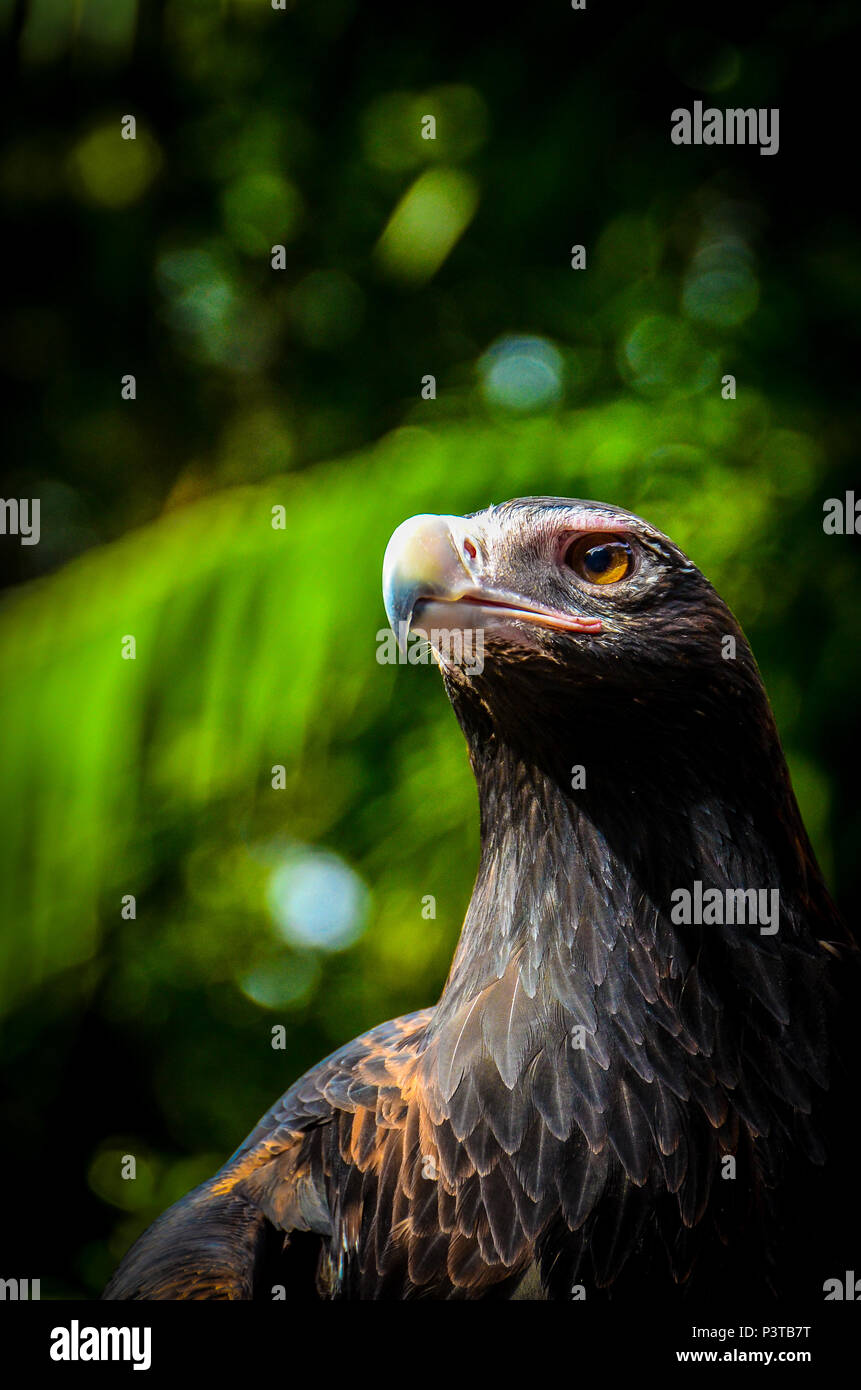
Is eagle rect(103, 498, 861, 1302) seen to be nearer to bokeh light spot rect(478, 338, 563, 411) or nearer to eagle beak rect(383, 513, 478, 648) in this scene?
eagle beak rect(383, 513, 478, 648)

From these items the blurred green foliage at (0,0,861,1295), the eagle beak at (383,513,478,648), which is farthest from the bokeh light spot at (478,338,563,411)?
the eagle beak at (383,513,478,648)

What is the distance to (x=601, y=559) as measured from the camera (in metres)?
1.39

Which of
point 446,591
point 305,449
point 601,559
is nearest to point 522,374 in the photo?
point 305,449

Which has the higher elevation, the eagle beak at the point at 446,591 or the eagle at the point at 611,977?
the eagle beak at the point at 446,591

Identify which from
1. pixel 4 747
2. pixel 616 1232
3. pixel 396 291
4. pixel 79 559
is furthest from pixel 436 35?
pixel 616 1232

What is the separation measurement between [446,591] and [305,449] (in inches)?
65.2

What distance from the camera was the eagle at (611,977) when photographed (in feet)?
4.30

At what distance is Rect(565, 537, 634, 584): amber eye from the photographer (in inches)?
54.5

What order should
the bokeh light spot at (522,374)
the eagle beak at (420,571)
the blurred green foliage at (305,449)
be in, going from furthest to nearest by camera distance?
the bokeh light spot at (522,374) → the blurred green foliage at (305,449) → the eagle beak at (420,571)

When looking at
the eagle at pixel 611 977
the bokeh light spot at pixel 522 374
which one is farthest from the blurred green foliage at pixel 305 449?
the eagle at pixel 611 977

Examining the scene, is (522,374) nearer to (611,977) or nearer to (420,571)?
(420,571)

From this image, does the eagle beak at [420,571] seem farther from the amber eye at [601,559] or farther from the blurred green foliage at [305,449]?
the blurred green foliage at [305,449]
